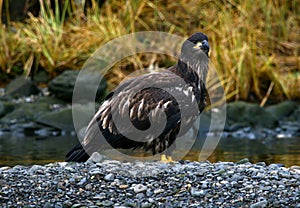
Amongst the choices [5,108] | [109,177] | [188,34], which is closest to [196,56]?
[109,177]

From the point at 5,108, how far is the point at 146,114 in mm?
5854

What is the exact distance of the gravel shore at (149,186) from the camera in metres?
4.79

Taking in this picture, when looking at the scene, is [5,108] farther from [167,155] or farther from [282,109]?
[167,155]

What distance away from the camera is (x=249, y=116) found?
10836mm

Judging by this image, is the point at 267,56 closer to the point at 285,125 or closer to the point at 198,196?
the point at 285,125

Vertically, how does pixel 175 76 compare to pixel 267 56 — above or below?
above

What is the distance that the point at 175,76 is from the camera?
6.16m

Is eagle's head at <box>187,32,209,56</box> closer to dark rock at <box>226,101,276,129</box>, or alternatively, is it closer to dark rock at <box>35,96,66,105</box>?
dark rock at <box>226,101,276,129</box>

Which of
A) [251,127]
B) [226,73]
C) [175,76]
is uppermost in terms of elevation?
[175,76]

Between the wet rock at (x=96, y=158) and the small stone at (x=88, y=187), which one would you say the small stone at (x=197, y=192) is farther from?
the wet rock at (x=96, y=158)

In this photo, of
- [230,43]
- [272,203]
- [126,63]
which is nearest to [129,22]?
[126,63]

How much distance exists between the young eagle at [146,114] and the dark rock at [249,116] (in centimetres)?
476

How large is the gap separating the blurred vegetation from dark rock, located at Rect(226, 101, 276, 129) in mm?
400

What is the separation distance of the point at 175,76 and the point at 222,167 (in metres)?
1.09
